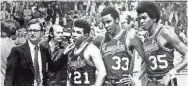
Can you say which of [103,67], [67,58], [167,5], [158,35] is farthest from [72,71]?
[167,5]

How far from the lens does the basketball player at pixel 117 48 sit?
7.43 feet

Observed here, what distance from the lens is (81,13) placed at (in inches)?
92.1

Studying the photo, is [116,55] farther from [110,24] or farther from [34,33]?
[34,33]

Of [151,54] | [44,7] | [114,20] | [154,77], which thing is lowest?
[154,77]

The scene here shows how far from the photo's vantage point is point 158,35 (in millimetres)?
2254

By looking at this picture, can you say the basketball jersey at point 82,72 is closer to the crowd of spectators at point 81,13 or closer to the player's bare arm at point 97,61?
the player's bare arm at point 97,61

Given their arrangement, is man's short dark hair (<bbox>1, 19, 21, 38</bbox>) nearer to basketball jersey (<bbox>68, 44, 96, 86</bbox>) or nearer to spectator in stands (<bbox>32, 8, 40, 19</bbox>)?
spectator in stands (<bbox>32, 8, 40, 19</bbox>)

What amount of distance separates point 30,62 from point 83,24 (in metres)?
0.54

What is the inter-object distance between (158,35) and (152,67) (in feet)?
0.87

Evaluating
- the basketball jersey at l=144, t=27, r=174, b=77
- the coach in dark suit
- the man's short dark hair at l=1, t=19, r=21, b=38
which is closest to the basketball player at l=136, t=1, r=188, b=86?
the basketball jersey at l=144, t=27, r=174, b=77

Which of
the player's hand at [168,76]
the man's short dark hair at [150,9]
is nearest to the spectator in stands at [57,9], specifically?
the man's short dark hair at [150,9]

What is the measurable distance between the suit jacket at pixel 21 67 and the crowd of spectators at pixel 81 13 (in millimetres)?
105

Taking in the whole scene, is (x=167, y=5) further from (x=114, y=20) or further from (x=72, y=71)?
(x=72, y=71)

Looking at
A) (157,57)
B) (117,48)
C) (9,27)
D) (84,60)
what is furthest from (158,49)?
(9,27)
